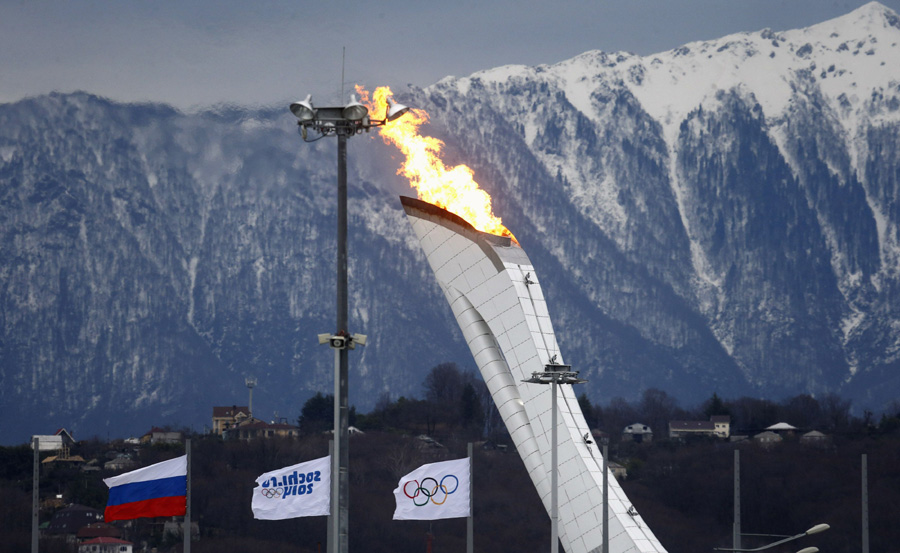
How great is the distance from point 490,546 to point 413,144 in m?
54.7

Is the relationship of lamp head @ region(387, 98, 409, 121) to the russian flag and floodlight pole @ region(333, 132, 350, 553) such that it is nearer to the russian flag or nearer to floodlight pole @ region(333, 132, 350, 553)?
floodlight pole @ region(333, 132, 350, 553)

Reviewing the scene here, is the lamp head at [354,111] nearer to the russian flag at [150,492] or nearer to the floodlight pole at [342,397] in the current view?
the floodlight pole at [342,397]

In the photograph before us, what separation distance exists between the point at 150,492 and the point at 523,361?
19.2 meters

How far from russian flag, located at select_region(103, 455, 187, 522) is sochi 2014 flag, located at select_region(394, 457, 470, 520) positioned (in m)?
7.65

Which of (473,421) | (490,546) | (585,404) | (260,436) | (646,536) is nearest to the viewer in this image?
(646,536)

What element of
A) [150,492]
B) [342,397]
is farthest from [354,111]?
[150,492]

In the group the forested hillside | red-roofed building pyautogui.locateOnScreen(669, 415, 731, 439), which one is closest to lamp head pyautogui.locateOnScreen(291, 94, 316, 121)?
the forested hillside

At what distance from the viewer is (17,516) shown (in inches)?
4001

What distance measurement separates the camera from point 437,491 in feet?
157

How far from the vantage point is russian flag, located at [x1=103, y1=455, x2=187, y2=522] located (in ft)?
145

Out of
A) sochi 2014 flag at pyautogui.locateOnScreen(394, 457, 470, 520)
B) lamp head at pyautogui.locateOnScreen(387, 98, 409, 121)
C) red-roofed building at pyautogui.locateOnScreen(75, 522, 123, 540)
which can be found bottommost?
red-roofed building at pyautogui.locateOnScreen(75, 522, 123, 540)

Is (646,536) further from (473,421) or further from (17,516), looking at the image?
(473,421)

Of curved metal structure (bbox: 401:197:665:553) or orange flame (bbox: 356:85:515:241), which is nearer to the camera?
curved metal structure (bbox: 401:197:665:553)

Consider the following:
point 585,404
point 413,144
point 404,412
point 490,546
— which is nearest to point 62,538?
point 490,546
